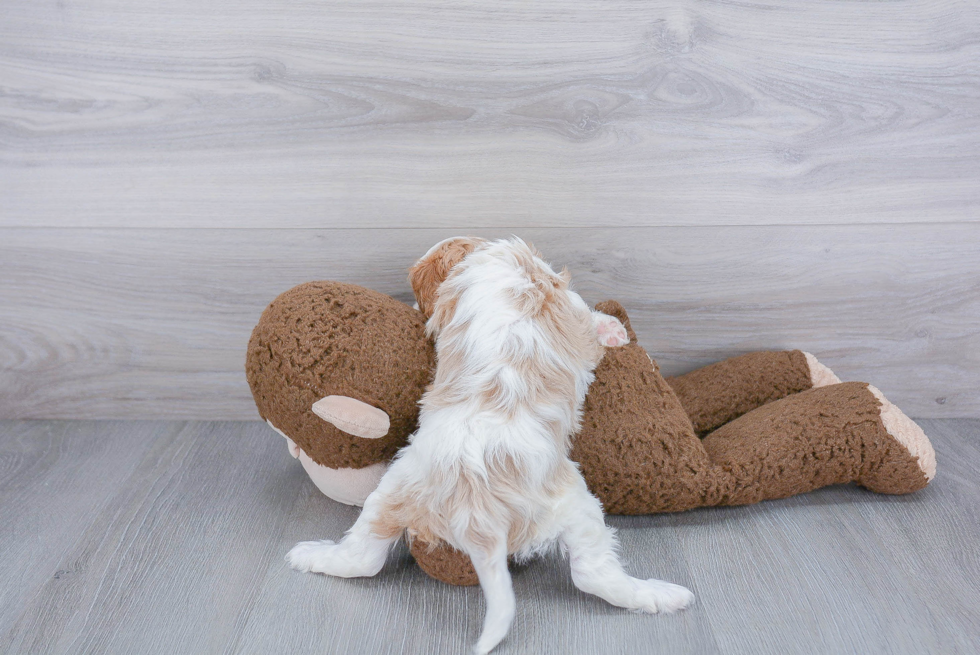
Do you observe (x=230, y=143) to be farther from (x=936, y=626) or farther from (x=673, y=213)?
(x=936, y=626)

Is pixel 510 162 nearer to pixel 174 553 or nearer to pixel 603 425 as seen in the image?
pixel 603 425

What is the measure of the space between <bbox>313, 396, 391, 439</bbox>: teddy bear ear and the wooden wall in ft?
1.08

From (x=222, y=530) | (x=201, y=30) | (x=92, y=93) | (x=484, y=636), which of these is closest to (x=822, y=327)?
(x=484, y=636)

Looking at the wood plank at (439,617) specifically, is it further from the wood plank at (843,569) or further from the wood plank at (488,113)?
the wood plank at (488,113)

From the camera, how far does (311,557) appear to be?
3.19ft

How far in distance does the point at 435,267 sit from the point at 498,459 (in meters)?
0.30

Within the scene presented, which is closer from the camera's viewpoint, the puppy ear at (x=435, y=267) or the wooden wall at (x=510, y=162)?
the puppy ear at (x=435, y=267)

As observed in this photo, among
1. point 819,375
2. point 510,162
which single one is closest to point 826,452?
point 819,375

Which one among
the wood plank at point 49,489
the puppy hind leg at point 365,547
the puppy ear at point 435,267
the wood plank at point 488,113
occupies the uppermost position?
the wood plank at point 488,113

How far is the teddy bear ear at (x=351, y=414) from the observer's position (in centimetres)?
97

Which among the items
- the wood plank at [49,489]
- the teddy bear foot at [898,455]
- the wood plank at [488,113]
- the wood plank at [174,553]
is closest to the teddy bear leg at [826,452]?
the teddy bear foot at [898,455]

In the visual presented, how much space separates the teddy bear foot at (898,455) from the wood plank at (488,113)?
0.35 metres

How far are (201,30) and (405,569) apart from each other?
2.93 ft

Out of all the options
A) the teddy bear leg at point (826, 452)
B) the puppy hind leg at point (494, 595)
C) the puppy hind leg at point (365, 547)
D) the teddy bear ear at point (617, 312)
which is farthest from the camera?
the teddy bear ear at point (617, 312)
